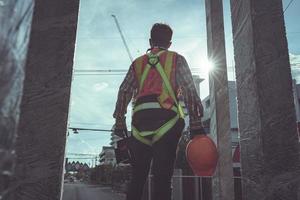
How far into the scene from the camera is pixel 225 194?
14.6 feet

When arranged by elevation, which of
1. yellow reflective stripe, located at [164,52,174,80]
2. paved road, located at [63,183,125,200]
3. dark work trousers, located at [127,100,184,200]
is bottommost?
paved road, located at [63,183,125,200]

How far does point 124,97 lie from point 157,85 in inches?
16.8

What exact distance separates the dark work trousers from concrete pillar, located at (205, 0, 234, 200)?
2.39m

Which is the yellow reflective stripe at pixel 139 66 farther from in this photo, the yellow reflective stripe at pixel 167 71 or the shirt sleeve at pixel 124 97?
the yellow reflective stripe at pixel 167 71

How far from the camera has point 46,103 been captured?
2479 mm

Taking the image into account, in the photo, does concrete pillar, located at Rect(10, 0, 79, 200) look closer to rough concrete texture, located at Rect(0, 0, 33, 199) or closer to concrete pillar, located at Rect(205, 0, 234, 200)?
rough concrete texture, located at Rect(0, 0, 33, 199)

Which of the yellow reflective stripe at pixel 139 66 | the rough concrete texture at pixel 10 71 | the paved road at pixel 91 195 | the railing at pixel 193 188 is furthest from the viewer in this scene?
the paved road at pixel 91 195

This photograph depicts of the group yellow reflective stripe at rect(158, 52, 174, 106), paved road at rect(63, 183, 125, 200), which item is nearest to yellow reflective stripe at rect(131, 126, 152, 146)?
yellow reflective stripe at rect(158, 52, 174, 106)

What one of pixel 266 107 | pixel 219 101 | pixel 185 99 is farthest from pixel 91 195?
pixel 266 107

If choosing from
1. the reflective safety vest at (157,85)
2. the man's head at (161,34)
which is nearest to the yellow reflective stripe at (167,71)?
the reflective safety vest at (157,85)

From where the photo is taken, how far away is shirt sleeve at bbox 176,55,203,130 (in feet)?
8.66

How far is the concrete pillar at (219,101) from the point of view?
4.52 m

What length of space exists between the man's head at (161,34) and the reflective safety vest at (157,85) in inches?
6.3

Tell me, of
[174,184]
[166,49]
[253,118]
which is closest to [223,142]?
[253,118]
